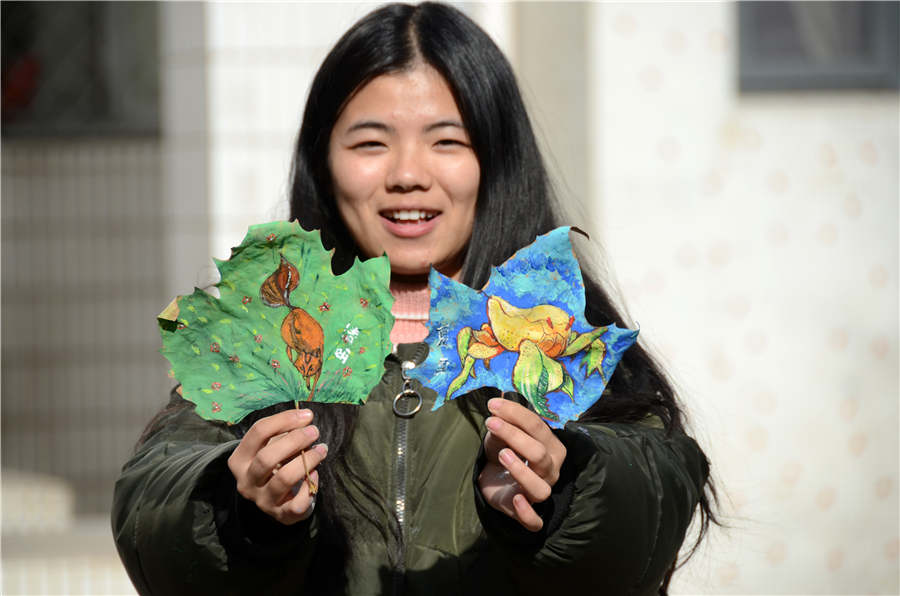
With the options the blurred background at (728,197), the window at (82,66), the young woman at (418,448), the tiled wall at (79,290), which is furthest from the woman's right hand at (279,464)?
the window at (82,66)

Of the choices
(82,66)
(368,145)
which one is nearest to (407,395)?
(368,145)

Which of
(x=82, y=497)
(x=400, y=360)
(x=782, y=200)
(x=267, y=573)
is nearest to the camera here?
(x=267, y=573)

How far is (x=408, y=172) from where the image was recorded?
169cm

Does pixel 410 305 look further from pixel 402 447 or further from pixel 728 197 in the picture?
pixel 728 197

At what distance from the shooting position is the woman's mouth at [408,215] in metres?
1.72

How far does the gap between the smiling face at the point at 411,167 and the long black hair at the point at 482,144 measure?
1.1 inches

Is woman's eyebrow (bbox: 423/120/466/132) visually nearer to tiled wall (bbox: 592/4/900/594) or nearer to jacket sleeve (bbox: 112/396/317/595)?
jacket sleeve (bbox: 112/396/317/595)

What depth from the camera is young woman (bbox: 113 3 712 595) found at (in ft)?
4.70

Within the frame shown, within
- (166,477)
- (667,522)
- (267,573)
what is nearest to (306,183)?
(166,477)

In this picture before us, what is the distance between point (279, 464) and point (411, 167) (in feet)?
1.79

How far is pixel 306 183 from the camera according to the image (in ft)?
6.24

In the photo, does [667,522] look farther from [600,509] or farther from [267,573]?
[267,573]

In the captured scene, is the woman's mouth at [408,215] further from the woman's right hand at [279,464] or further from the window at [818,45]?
the window at [818,45]

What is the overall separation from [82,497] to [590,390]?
→ 429cm
